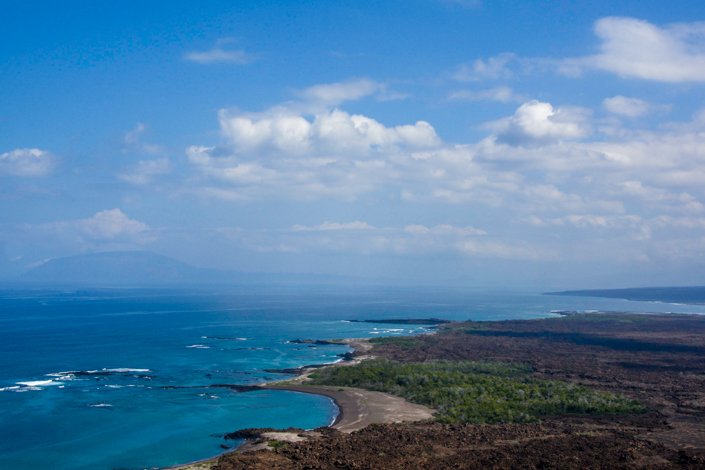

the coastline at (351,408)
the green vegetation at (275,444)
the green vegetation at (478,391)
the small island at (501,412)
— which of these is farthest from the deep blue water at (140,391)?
the green vegetation at (478,391)

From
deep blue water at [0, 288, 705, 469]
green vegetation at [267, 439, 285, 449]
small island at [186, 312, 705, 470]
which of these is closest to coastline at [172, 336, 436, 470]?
small island at [186, 312, 705, 470]

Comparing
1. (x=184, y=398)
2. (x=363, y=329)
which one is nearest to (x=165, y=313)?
(x=363, y=329)

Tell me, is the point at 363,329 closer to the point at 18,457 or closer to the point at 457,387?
the point at 457,387

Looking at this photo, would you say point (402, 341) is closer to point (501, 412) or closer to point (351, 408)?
point (351, 408)

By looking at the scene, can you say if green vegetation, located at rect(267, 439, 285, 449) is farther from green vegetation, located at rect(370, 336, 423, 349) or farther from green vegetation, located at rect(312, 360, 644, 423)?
green vegetation, located at rect(370, 336, 423, 349)

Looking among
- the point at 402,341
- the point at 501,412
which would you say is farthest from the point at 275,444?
the point at 402,341

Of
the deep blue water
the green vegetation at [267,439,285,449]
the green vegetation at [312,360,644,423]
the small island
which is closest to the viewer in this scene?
the small island

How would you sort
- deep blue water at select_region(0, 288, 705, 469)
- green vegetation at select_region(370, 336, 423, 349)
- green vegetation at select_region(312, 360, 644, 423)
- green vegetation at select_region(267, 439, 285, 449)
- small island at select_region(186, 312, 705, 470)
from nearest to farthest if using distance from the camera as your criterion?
small island at select_region(186, 312, 705, 470)
green vegetation at select_region(267, 439, 285, 449)
deep blue water at select_region(0, 288, 705, 469)
green vegetation at select_region(312, 360, 644, 423)
green vegetation at select_region(370, 336, 423, 349)

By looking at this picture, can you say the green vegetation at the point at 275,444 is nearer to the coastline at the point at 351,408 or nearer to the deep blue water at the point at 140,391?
the coastline at the point at 351,408
